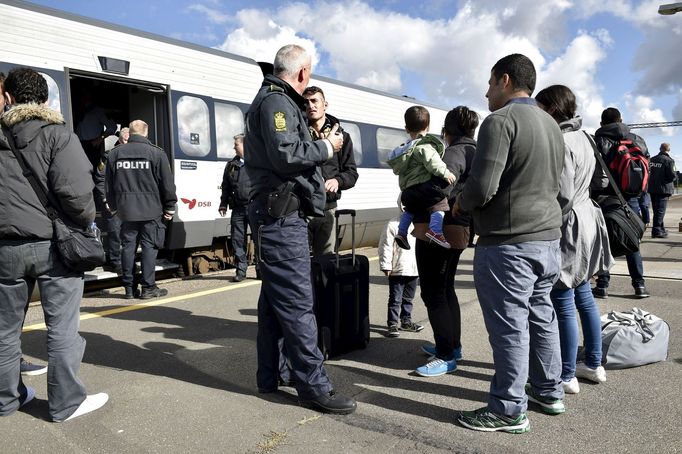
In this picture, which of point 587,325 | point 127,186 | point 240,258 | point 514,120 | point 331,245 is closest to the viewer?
point 514,120

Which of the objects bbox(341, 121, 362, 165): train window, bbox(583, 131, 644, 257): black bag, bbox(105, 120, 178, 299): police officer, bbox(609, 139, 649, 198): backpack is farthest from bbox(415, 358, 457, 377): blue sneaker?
bbox(341, 121, 362, 165): train window

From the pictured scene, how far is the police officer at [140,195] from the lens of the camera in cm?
630

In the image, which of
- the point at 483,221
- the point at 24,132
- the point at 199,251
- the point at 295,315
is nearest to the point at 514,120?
the point at 483,221

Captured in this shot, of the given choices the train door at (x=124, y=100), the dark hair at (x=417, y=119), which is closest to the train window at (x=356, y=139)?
the train door at (x=124, y=100)

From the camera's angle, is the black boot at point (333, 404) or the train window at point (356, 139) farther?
the train window at point (356, 139)

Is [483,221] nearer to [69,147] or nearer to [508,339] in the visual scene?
[508,339]

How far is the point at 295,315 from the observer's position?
3.24 meters

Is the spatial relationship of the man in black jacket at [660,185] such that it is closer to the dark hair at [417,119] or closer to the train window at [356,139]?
the train window at [356,139]

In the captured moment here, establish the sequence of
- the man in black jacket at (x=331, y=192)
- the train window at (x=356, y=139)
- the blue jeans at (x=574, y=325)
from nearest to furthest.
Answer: the blue jeans at (x=574, y=325) → the man in black jacket at (x=331, y=192) → the train window at (x=356, y=139)

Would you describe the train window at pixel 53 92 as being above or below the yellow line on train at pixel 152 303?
above

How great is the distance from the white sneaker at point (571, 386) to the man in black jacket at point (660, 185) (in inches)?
389

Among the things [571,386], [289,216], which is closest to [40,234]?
[289,216]

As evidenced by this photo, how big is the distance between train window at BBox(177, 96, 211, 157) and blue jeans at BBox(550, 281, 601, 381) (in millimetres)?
5373

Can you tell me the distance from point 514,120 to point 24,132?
2.56m
